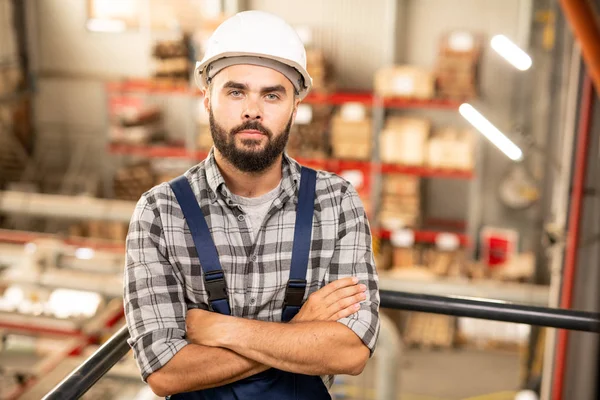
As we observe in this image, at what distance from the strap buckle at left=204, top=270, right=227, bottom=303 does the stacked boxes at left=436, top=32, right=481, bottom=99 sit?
7.94m

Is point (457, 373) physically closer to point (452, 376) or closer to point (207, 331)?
point (452, 376)

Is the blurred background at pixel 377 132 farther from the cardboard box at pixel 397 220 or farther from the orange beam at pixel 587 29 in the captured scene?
the orange beam at pixel 587 29

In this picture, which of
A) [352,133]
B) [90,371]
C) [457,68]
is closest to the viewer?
[90,371]

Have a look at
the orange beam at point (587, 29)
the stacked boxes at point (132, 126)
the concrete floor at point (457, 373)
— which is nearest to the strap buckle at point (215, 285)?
the orange beam at point (587, 29)

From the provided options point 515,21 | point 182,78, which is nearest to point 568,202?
point 515,21

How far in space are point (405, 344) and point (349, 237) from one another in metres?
8.11

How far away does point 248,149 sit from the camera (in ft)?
7.11

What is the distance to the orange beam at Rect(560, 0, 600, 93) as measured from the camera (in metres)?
2.29

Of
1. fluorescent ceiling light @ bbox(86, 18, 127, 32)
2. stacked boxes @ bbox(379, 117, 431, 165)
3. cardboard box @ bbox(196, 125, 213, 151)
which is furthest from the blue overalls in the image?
fluorescent ceiling light @ bbox(86, 18, 127, 32)

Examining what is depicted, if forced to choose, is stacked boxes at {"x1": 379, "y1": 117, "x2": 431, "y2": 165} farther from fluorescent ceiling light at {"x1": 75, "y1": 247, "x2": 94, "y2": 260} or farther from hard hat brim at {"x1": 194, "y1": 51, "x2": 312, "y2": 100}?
hard hat brim at {"x1": 194, "y1": 51, "x2": 312, "y2": 100}

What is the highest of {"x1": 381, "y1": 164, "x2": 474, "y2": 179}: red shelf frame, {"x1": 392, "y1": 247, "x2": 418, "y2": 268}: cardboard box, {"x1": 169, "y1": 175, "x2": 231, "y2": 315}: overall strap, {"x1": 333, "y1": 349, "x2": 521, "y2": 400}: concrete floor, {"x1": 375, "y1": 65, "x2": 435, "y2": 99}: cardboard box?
{"x1": 375, "y1": 65, "x2": 435, "y2": 99}: cardboard box

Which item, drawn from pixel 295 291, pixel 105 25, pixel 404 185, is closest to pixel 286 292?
pixel 295 291

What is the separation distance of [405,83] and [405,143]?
31.9 inches

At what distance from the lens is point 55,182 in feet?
40.3
